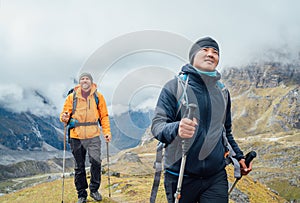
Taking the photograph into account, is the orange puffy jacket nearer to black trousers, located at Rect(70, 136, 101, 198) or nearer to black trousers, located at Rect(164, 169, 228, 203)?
black trousers, located at Rect(70, 136, 101, 198)

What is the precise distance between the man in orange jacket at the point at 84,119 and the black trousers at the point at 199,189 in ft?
16.3

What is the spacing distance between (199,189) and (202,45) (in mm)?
2338

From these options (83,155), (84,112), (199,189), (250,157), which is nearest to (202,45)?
(250,157)

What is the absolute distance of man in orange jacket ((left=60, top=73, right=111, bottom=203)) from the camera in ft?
29.7

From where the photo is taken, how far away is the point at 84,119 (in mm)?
9102

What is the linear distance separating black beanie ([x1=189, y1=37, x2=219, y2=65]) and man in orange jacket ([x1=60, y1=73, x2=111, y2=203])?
502 cm

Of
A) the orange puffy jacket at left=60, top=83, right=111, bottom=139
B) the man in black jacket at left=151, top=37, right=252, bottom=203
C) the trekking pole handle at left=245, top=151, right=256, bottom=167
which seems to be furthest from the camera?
the orange puffy jacket at left=60, top=83, right=111, bottom=139

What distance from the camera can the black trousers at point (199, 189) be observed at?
14.9ft

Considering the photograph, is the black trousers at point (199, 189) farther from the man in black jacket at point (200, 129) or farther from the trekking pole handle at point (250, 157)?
the trekking pole handle at point (250, 157)

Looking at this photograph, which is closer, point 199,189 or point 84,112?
point 199,189

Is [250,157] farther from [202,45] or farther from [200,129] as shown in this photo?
[202,45]

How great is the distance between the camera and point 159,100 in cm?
445

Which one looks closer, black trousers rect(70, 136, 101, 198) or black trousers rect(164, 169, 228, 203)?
black trousers rect(164, 169, 228, 203)

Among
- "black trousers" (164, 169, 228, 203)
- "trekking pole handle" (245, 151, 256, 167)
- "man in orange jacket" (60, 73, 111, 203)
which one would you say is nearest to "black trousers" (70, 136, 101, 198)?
"man in orange jacket" (60, 73, 111, 203)
